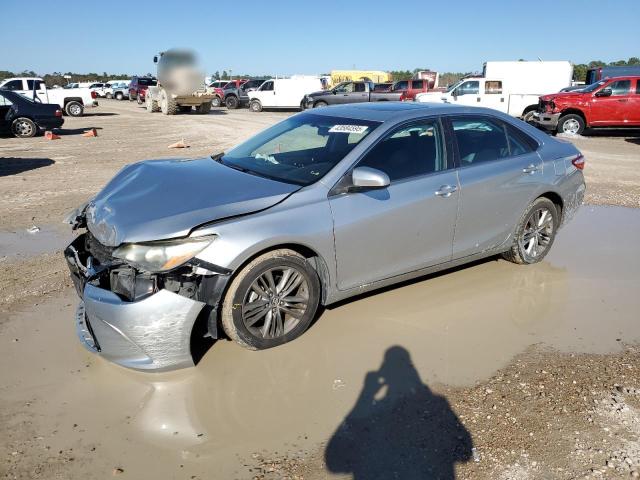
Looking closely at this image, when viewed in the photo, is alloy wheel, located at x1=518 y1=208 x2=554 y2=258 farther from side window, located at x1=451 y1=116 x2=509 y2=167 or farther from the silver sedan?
side window, located at x1=451 y1=116 x2=509 y2=167

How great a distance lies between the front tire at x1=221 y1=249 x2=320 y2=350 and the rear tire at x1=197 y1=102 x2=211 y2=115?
26120 mm

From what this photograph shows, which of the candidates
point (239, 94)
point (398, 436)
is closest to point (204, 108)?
point (239, 94)

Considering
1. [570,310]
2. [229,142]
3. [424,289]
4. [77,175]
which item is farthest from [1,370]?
[229,142]

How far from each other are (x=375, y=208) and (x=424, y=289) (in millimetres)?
1207

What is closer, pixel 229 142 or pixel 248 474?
pixel 248 474

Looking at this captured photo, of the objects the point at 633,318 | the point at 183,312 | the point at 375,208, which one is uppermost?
the point at 375,208

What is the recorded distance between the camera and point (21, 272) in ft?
16.9

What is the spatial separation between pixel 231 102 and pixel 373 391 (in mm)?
33797

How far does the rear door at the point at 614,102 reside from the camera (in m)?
17.2

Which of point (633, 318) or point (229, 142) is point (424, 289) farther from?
point (229, 142)

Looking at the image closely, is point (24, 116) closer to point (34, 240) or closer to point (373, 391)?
point (34, 240)

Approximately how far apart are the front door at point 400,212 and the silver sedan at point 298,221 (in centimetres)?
1

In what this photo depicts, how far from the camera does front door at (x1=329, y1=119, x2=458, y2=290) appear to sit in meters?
3.86

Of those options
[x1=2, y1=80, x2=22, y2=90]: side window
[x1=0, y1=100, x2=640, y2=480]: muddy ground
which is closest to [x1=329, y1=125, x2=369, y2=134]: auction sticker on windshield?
[x1=0, y1=100, x2=640, y2=480]: muddy ground
